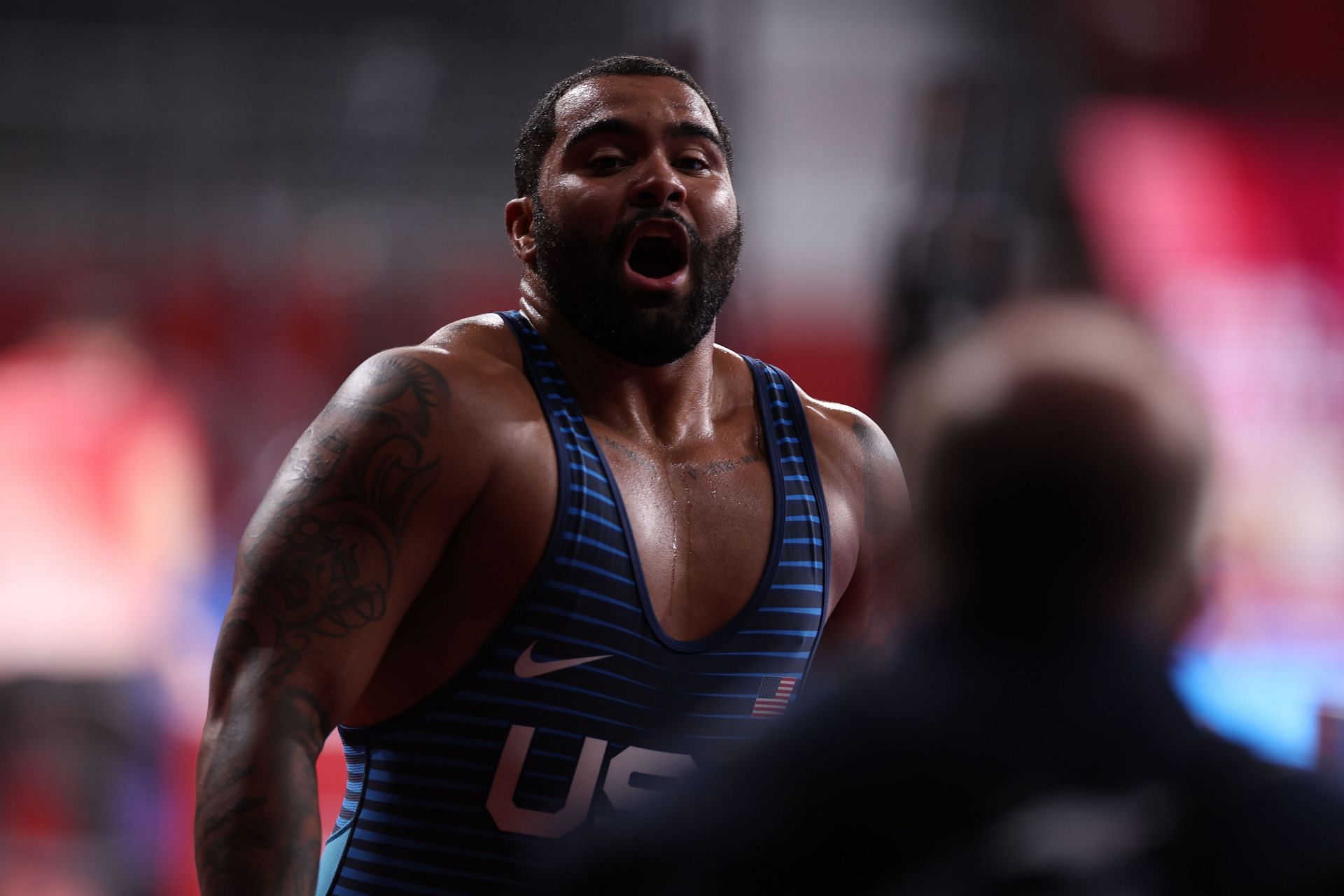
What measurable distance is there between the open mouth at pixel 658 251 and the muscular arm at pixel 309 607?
1.06 ft

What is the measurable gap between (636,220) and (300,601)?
0.60 m

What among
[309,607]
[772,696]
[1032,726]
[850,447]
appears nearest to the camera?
[1032,726]

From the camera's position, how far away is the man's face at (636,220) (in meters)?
1.66

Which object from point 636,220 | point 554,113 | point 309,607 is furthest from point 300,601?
point 554,113

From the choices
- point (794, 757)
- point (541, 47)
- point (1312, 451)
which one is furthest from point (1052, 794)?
point (541, 47)

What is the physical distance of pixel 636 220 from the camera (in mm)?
1646

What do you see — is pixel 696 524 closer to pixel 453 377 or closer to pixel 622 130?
pixel 453 377

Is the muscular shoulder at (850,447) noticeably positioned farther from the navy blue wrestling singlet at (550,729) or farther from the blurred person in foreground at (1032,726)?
the blurred person in foreground at (1032,726)

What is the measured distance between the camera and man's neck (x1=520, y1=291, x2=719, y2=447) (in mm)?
1688

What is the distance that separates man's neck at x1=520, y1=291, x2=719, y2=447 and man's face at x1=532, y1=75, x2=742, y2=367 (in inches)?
0.7

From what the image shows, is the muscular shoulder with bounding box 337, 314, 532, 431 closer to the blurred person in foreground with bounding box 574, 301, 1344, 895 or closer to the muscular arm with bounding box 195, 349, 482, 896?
the muscular arm with bounding box 195, 349, 482, 896

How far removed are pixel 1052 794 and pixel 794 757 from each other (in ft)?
0.46

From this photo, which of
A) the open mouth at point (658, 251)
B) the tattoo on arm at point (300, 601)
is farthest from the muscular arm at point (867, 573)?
the tattoo on arm at point (300, 601)

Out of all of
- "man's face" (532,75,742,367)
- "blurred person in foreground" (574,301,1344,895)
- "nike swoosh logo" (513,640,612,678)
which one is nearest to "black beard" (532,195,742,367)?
"man's face" (532,75,742,367)
